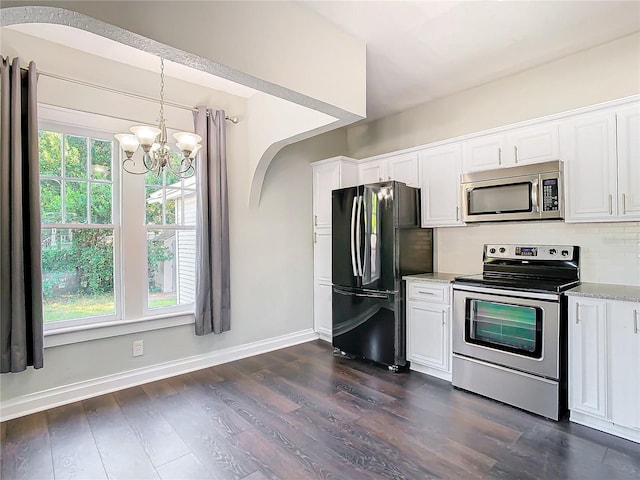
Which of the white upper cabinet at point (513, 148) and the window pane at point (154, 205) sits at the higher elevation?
the white upper cabinet at point (513, 148)

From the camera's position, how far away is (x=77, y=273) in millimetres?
2939

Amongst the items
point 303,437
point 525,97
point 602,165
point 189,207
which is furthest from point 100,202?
point 602,165

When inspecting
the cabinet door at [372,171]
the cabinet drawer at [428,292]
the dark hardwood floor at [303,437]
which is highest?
→ the cabinet door at [372,171]

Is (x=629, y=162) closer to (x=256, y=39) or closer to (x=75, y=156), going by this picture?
(x=256, y=39)

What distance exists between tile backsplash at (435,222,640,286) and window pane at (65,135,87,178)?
349 cm

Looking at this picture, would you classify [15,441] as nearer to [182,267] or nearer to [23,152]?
[182,267]

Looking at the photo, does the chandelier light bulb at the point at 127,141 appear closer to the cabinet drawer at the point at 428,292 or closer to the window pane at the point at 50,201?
the window pane at the point at 50,201

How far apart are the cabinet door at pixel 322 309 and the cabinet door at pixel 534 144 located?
2.37m

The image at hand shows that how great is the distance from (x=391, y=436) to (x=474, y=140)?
2.60 meters

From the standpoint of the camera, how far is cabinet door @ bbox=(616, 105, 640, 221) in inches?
97.8

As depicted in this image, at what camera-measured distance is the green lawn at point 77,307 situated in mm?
2826

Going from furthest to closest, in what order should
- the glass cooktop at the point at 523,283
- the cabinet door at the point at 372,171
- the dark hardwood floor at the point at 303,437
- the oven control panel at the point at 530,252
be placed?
the cabinet door at the point at 372,171
the oven control panel at the point at 530,252
the glass cooktop at the point at 523,283
the dark hardwood floor at the point at 303,437

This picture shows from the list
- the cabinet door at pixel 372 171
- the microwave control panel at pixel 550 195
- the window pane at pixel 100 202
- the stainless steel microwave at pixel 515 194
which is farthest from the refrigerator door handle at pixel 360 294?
the window pane at pixel 100 202

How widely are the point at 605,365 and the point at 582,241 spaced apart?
104cm
